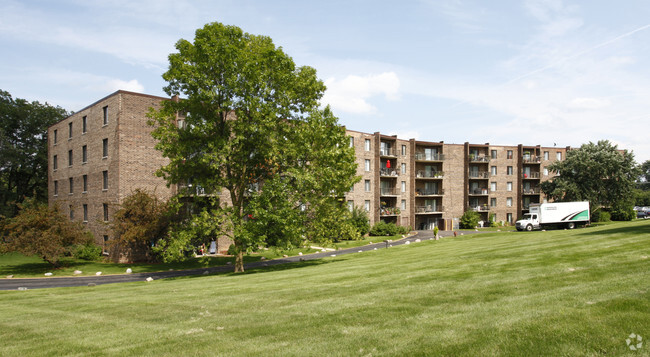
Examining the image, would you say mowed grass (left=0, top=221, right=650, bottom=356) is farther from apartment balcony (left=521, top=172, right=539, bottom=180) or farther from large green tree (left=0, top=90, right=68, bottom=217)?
apartment balcony (left=521, top=172, right=539, bottom=180)

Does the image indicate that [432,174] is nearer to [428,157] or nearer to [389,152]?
[428,157]

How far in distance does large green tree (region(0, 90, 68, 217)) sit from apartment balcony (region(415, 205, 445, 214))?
2097 inches

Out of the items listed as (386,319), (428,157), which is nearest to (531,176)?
(428,157)

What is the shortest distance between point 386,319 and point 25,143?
64.2 meters

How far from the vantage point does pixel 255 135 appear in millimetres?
25297

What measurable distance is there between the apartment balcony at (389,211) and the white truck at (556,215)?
16.7 metres

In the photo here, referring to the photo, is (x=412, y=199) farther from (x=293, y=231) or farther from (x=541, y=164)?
(x=293, y=231)

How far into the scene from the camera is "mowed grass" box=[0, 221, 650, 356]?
6223mm

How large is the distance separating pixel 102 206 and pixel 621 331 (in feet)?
129

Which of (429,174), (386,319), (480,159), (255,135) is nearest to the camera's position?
(386,319)

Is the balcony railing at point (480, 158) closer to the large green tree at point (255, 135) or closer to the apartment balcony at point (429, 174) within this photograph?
the apartment balcony at point (429, 174)

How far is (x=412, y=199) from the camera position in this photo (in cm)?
6378

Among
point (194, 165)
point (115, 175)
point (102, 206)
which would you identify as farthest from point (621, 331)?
point (102, 206)

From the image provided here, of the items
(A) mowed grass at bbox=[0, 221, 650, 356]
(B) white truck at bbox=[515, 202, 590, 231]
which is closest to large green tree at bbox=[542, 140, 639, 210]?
(B) white truck at bbox=[515, 202, 590, 231]
